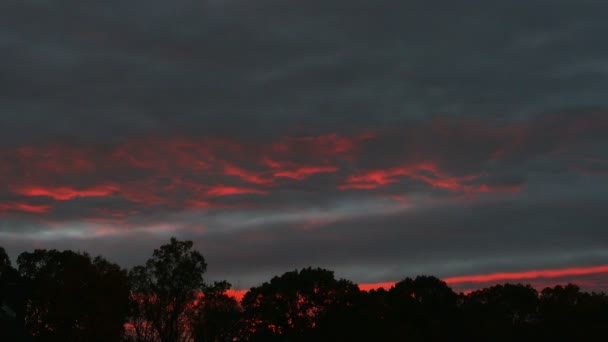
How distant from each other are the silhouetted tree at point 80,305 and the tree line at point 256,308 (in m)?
0.10

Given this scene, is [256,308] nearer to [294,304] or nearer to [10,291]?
[294,304]

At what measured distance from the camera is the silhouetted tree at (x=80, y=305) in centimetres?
6119

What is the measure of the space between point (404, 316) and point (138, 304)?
57.8m

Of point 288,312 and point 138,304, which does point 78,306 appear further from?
point 288,312

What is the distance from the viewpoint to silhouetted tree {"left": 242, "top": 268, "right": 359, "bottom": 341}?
10969 cm

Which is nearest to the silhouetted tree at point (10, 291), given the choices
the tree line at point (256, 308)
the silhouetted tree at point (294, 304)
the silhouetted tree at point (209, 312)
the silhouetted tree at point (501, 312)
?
the tree line at point (256, 308)

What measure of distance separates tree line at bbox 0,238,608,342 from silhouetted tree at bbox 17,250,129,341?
0.32ft

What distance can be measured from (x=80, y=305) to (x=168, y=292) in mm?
10105

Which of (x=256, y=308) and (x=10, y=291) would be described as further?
(x=256, y=308)

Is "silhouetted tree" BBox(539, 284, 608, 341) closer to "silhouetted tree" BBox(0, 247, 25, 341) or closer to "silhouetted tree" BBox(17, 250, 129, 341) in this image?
"silhouetted tree" BBox(17, 250, 129, 341)

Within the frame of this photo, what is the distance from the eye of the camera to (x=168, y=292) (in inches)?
2788

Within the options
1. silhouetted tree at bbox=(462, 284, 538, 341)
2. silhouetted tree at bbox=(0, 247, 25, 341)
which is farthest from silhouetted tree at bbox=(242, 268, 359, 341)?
silhouetted tree at bbox=(0, 247, 25, 341)

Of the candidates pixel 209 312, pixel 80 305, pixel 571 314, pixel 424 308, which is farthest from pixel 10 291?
pixel 571 314

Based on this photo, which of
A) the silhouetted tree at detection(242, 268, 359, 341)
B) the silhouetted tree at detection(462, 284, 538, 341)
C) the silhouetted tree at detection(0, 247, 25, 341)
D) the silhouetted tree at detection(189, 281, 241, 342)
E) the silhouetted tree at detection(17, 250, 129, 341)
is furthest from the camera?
the silhouetted tree at detection(462, 284, 538, 341)
